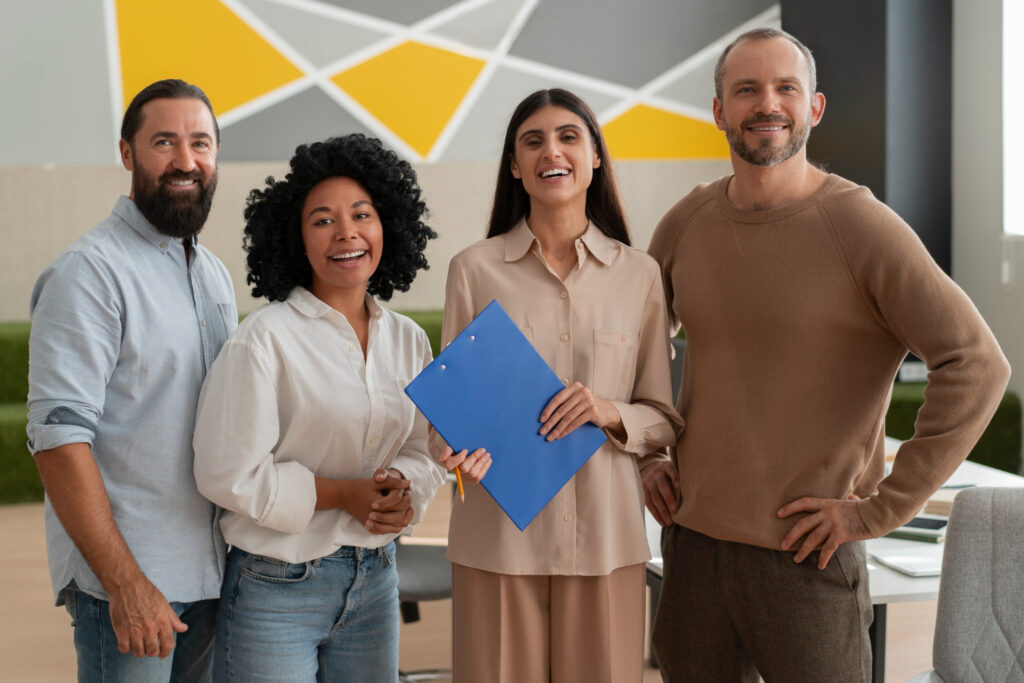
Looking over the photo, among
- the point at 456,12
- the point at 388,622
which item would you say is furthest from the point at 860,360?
the point at 456,12

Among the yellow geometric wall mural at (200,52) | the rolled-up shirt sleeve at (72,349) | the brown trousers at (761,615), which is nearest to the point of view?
the rolled-up shirt sleeve at (72,349)

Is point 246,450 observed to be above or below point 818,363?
below

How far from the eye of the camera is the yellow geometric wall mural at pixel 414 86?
6.86 m

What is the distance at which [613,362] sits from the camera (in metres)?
1.93

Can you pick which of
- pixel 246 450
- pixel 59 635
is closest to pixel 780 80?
pixel 246 450

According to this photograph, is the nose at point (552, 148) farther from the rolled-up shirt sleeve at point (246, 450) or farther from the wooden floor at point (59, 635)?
the wooden floor at point (59, 635)

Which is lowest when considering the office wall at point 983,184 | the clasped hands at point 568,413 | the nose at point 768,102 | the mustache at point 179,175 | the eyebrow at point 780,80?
the clasped hands at point 568,413

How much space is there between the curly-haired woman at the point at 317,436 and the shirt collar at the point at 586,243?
0.21m

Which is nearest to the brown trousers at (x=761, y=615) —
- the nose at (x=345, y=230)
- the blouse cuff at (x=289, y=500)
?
the blouse cuff at (x=289, y=500)

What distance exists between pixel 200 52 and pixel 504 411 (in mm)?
5513

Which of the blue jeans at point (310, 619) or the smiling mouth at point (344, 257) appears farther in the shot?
the smiling mouth at point (344, 257)

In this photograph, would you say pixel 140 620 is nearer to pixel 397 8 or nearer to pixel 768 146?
pixel 768 146

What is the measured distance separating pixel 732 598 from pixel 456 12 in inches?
228

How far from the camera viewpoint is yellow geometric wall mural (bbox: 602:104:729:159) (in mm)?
7242
